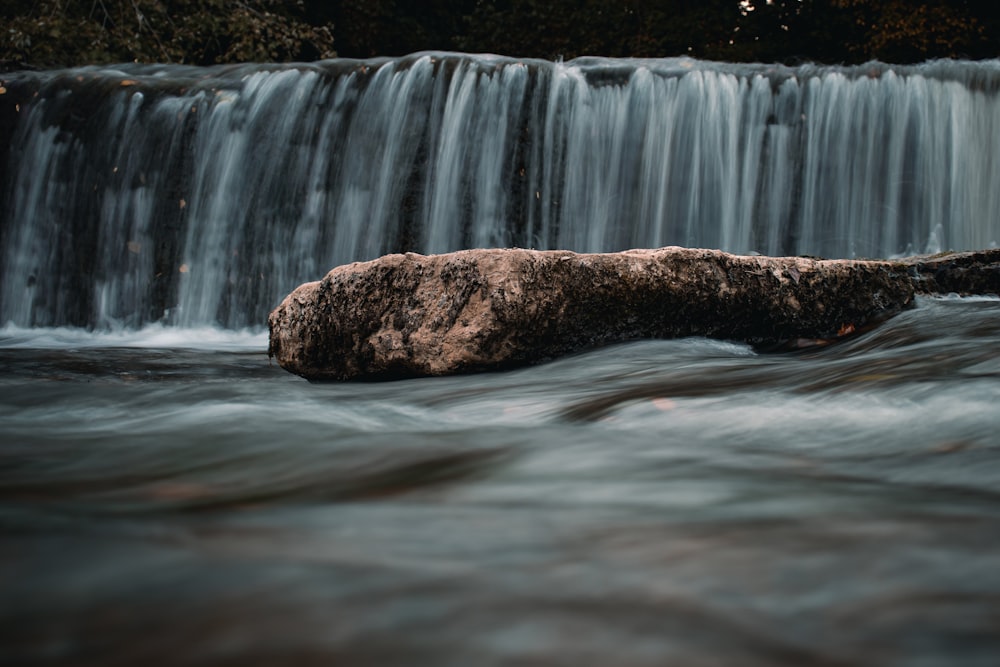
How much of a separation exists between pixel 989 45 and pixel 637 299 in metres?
13.8

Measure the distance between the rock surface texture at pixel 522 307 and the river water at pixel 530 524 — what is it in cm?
44

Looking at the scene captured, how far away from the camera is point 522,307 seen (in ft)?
11.6

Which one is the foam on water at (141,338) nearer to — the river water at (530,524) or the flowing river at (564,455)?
the flowing river at (564,455)

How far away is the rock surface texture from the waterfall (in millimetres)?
4547

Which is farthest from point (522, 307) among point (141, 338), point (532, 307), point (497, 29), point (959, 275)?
point (497, 29)

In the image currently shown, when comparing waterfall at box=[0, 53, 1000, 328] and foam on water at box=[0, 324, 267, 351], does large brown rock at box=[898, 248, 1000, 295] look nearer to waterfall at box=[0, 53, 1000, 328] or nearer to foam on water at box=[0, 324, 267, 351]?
waterfall at box=[0, 53, 1000, 328]

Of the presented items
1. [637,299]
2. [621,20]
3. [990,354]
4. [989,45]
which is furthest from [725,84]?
[621,20]

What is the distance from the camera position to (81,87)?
9758mm

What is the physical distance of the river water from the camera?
87cm

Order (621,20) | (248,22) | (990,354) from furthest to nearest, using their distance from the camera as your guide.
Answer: (621,20), (248,22), (990,354)

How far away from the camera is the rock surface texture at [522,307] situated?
11.6 feet

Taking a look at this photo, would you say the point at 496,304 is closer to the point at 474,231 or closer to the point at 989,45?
the point at 474,231

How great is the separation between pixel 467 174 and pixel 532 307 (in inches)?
215

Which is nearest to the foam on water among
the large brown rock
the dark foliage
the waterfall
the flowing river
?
the flowing river
